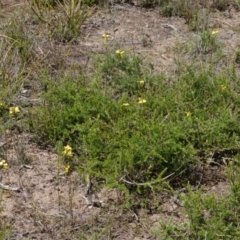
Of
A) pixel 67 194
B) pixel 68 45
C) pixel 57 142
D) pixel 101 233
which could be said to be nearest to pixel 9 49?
pixel 68 45

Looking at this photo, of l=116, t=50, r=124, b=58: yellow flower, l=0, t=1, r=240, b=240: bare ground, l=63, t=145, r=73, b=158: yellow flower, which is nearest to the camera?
l=0, t=1, r=240, b=240: bare ground

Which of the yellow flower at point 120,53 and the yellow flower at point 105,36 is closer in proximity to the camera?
the yellow flower at point 120,53

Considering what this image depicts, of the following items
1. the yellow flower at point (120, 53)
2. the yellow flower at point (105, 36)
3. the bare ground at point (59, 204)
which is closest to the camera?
the bare ground at point (59, 204)

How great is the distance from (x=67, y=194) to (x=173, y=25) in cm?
221

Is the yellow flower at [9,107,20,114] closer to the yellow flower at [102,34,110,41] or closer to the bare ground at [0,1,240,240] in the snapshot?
the bare ground at [0,1,240,240]

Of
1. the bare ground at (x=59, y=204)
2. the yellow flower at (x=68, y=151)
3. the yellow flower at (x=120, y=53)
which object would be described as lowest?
the bare ground at (x=59, y=204)

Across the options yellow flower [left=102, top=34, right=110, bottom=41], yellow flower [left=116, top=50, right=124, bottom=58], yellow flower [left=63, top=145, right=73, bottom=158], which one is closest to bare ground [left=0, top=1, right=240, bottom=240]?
yellow flower [left=63, top=145, right=73, bottom=158]

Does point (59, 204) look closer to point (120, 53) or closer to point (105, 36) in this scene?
point (120, 53)

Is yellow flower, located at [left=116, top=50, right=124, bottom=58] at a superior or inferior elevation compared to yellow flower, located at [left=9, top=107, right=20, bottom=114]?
superior

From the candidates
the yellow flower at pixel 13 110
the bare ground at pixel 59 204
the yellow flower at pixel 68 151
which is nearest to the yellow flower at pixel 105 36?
the bare ground at pixel 59 204

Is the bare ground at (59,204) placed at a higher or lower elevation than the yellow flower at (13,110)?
lower

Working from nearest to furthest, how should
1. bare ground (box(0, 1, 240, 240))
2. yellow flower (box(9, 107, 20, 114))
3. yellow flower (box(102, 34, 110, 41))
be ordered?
bare ground (box(0, 1, 240, 240)) < yellow flower (box(9, 107, 20, 114)) < yellow flower (box(102, 34, 110, 41))

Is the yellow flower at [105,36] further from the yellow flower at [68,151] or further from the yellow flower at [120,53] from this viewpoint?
the yellow flower at [68,151]

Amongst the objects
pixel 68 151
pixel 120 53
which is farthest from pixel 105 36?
pixel 68 151
